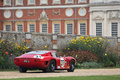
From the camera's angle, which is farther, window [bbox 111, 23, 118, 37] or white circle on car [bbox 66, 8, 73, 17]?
white circle on car [bbox 66, 8, 73, 17]

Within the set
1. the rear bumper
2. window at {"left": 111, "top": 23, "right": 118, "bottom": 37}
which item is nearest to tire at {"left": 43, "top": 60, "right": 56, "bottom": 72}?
the rear bumper

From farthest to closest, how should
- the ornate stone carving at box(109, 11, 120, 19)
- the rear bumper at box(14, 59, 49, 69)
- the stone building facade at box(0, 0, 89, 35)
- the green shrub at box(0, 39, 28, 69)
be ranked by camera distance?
the stone building facade at box(0, 0, 89, 35)
the ornate stone carving at box(109, 11, 120, 19)
the green shrub at box(0, 39, 28, 69)
the rear bumper at box(14, 59, 49, 69)

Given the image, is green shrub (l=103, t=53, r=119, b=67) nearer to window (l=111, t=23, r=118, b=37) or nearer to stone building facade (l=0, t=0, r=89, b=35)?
window (l=111, t=23, r=118, b=37)

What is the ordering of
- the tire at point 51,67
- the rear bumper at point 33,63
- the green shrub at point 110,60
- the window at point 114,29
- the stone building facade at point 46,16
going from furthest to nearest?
the stone building facade at point 46,16, the window at point 114,29, the green shrub at point 110,60, the tire at point 51,67, the rear bumper at point 33,63

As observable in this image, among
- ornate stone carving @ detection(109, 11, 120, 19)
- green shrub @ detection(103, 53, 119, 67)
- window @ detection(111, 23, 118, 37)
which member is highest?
ornate stone carving @ detection(109, 11, 120, 19)

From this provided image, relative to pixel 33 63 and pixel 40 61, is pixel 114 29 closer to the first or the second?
pixel 40 61

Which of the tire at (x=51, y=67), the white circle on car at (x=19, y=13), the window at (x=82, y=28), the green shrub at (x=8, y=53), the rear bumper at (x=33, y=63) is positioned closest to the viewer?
the rear bumper at (x=33, y=63)

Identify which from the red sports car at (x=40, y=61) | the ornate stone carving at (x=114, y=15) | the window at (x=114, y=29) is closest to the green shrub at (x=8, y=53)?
the red sports car at (x=40, y=61)

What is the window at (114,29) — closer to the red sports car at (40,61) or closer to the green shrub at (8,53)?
the green shrub at (8,53)

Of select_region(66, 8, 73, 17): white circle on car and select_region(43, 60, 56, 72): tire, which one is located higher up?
select_region(66, 8, 73, 17): white circle on car

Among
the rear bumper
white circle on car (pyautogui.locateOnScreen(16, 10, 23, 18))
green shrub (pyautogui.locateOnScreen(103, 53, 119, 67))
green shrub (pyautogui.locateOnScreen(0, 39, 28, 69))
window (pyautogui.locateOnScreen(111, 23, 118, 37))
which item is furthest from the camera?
white circle on car (pyautogui.locateOnScreen(16, 10, 23, 18))

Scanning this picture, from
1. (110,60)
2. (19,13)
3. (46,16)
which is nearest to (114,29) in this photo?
(46,16)

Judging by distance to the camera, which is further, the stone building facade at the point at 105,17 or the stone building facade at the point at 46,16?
the stone building facade at the point at 46,16

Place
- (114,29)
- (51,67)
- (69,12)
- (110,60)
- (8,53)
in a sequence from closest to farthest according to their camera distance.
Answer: (51,67) < (8,53) < (110,60) < (114,29) < (69,12)
